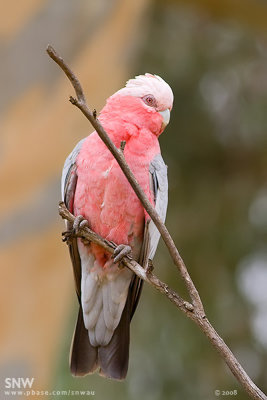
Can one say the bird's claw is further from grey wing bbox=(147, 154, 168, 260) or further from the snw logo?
the snw logo

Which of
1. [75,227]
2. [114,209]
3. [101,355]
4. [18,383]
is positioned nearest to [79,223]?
[75,227]

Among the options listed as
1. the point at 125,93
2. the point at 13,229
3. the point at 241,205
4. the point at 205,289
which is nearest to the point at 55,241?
the point at 13,229

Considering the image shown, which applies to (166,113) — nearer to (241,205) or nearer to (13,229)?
(13,229)

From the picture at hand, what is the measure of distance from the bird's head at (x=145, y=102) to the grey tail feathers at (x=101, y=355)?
2.90 ft

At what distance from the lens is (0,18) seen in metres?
3.62

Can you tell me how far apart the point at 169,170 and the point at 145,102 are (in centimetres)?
365

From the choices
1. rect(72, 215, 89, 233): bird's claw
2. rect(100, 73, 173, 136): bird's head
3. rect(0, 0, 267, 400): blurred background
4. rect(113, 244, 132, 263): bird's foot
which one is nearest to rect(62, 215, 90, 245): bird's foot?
rect(72, 215, 89, 233): bird's claw

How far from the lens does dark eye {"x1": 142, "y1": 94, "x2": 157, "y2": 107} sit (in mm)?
2270

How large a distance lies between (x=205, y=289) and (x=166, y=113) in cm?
362

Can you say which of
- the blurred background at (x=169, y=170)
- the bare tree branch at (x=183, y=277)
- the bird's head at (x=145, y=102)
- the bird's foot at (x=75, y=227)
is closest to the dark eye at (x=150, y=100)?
the bird's head at (x=145, y=102)

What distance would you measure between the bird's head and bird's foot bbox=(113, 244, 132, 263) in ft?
1.37

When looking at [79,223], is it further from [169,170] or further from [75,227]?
[169,170]

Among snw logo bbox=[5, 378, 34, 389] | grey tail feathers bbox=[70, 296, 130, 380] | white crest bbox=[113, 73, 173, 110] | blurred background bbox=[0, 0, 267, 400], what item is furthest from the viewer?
blurred background bbox=[0, 0, 267, 400]

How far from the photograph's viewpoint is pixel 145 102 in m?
2.32
